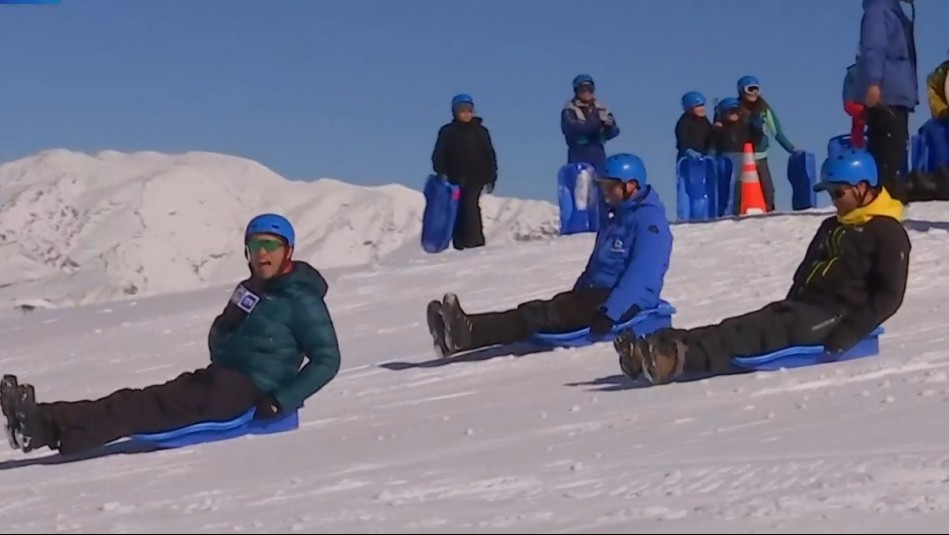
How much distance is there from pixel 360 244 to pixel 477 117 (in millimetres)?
63974

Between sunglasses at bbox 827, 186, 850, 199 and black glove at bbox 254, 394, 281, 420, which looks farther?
sunglasses at bbox 827, 186, 850, 199

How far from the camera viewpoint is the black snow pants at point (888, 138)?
1050 cm

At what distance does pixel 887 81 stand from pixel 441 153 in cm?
464

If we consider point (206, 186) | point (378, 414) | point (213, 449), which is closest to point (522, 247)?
point (378, 414)

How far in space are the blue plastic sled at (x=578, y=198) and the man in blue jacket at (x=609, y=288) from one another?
6.27m

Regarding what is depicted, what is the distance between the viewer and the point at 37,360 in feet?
34.8

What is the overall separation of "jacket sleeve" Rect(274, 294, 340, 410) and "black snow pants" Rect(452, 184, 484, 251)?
8133 mm

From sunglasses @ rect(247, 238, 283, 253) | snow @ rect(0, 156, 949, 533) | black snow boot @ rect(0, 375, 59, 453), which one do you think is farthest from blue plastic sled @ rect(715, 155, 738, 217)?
black snow boot @ rect(0, 375, 59, 453)

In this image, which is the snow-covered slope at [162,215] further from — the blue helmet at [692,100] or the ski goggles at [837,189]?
the ski goggles at [837,189]

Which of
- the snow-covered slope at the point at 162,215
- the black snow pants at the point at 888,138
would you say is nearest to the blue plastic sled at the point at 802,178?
the black snow pants at the point at 888,138

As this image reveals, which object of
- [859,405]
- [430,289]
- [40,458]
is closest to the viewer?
[859,405]

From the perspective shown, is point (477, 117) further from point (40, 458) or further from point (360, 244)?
point (360, 244)

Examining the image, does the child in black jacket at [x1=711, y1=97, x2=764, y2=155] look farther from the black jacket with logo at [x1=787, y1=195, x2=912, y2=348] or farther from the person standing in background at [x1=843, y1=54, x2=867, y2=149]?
the black jacket with logo at [x1=787, y1=195, x2=912, y2=348]

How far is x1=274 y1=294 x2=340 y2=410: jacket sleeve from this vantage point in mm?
5992
